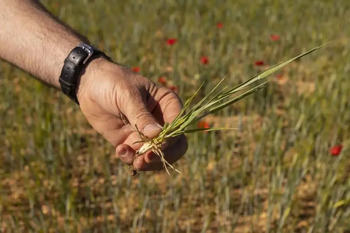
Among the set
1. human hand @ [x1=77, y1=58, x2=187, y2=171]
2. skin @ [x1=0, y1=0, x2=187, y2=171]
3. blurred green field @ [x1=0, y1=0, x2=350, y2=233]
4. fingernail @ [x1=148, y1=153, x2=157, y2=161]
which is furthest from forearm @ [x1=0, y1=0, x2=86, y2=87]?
blurred green field @ [x1=0, y1=0, x2=350, y2=233]

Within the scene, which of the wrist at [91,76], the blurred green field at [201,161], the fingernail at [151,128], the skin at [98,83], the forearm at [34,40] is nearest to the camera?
the fingernail at [151,128]

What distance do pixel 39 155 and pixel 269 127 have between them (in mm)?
1186

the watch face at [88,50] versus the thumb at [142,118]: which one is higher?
the watch face at [88,50]

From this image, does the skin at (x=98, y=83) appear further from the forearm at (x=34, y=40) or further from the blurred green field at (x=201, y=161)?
the blurred green field at (x=201, y=161)

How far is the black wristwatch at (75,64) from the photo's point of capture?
1499mm

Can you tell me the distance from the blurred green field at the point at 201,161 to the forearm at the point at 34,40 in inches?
23.9

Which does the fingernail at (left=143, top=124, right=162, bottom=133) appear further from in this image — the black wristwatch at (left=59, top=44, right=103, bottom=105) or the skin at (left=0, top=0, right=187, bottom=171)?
the black wristwatch at (left=59, top=44, right=103, bottom=105)

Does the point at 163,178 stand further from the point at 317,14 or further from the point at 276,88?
the point at 317,14

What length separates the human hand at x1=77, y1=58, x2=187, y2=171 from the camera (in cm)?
127

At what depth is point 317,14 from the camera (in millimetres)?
4578

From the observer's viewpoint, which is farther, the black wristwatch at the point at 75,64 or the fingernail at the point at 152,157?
the black wristwatch at the point at 75,64

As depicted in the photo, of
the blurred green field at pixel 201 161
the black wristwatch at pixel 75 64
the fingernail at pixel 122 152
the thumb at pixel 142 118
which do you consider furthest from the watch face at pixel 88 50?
the blurred green field at pixel 201 161

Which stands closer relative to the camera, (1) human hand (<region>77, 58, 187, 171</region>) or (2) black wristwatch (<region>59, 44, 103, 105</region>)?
(1) human hand (<region>77, 58, 187, 171</region>)

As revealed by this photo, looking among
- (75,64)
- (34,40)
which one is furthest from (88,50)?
(34,40)
